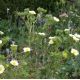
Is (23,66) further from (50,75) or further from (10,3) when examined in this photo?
(10,3)

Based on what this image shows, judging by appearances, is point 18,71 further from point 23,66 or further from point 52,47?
point 52,47

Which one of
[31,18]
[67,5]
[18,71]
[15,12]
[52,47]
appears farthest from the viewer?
[67,5]

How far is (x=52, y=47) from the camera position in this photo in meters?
5.43

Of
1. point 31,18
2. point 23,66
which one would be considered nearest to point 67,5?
point 31,18

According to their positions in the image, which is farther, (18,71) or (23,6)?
(23,6)

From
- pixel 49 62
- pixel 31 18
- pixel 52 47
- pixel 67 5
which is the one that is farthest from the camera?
pixel 67 5

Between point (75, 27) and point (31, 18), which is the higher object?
point (31, 18)

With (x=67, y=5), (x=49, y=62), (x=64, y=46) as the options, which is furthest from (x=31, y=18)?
(x=67, y=5)

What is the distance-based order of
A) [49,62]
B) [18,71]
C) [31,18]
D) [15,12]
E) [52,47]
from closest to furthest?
1. [18,71]
2. [49,62]
3. [52,47]
4. [31,18]
5. [15,12]

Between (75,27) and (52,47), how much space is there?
1669 mm

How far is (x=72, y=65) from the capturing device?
4965mm

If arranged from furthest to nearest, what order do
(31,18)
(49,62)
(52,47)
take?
1. (31,18)
2. (52,47)
3. (49,62)

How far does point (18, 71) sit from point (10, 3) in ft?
8.43

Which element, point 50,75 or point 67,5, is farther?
point 67,5
